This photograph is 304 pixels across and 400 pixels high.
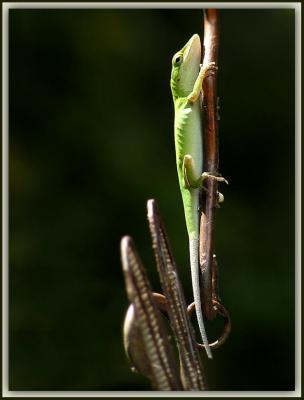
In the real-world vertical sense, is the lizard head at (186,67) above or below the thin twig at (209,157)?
above

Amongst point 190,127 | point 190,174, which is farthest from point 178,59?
point 190,174

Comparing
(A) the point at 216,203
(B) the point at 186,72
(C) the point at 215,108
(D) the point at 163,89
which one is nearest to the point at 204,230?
(A) the point at 216,203

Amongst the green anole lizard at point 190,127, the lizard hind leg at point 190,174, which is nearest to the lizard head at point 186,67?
the green anole lizard at point 190,127

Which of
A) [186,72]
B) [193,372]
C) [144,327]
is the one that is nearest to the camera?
[144,327]

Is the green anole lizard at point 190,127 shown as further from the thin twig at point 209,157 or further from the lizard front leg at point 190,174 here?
the thin twig at point 209,157

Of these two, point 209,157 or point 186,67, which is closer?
point 209,157

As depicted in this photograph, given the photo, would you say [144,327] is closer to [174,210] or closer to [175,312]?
[175,312]

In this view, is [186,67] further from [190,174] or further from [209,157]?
[209,157]

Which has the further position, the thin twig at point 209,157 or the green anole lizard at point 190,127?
the green anole lizard at point 190,127
